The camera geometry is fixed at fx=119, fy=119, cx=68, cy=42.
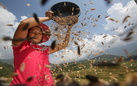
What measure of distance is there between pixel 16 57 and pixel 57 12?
171 cm

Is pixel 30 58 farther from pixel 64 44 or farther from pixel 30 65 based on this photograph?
pixel 64 44

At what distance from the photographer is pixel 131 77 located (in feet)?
2.06

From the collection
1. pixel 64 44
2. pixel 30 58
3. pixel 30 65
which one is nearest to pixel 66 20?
pixel 64 44

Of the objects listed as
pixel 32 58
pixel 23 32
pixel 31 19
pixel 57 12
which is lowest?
pixel 32 58

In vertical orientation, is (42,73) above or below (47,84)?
above

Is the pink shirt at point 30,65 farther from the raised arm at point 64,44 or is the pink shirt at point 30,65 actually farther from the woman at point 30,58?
the raised arm at point 64,44

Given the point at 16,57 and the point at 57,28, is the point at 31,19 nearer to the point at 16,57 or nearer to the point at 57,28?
the point at 16,57

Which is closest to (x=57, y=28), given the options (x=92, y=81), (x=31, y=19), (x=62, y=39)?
(x=62, y=39)

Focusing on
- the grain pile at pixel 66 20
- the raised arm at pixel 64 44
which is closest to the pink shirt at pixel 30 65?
the raised arm at pixel 64 44

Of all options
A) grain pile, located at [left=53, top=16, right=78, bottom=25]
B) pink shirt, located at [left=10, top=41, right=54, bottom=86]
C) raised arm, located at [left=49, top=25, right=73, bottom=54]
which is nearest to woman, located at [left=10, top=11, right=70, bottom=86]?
pink shirt, located at [left=10, top=41, right=54, bottom=86]

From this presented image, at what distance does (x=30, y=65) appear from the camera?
2.14m

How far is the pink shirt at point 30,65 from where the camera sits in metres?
Result: 2.04

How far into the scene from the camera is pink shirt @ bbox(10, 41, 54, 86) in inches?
80.5

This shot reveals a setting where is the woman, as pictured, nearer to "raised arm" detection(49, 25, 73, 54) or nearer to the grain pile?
"raised arm" detection(49, 25, 73, 54)
